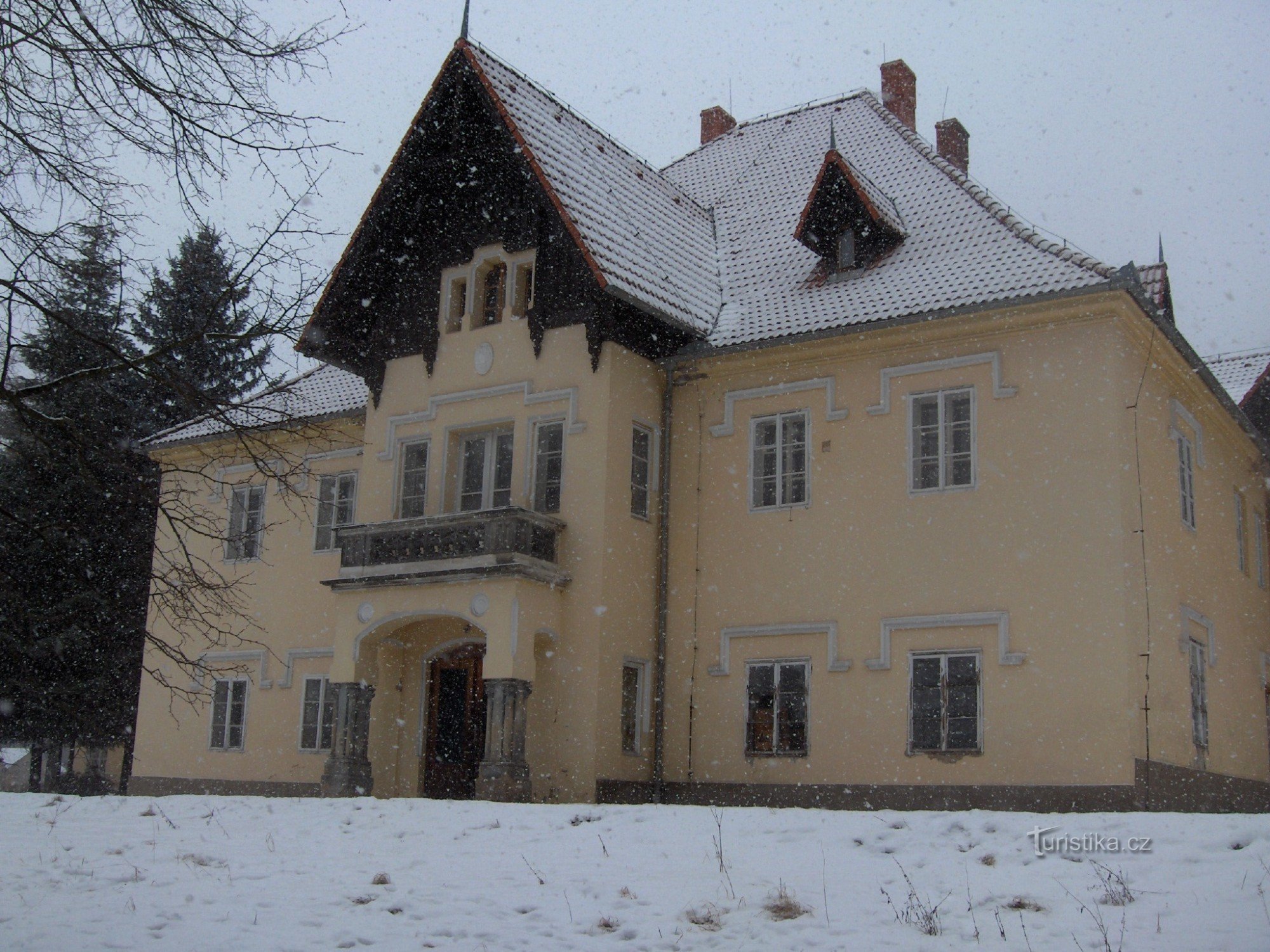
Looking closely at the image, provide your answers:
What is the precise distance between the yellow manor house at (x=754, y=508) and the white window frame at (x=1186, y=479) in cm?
10

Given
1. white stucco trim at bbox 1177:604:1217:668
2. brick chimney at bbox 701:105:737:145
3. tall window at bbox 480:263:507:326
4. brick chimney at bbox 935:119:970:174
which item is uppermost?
brick chimney at bbox 701:105:737:145

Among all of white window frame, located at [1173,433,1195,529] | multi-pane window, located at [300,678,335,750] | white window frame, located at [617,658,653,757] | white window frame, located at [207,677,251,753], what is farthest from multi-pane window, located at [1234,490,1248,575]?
white window frame, located at [207,677,251,753]

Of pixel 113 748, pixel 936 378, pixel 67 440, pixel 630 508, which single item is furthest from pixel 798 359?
pixel 113 748

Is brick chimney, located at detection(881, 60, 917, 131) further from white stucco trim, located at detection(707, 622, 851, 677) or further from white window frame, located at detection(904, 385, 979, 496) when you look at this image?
white stucco trim, located at detection(707, 622, 851, 677)

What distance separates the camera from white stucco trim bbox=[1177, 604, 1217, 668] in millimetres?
16875

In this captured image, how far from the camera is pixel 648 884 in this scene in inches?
366

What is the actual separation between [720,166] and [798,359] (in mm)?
7604

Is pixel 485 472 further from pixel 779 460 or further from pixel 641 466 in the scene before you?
pixel 779 460

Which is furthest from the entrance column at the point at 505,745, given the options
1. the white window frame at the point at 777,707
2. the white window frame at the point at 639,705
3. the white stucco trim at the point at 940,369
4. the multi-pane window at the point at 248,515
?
the multi-pane window at the point at 248,515

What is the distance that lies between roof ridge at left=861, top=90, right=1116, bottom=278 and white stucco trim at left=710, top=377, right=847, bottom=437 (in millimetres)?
3166

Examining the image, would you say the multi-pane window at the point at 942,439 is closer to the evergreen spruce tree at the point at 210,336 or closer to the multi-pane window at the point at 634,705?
the multi-pane window at the point at 634,705

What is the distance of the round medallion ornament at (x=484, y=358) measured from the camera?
19125mm

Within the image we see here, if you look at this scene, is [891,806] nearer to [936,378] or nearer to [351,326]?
[936,378]

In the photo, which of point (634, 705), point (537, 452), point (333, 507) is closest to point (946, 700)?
point (634, 705)
